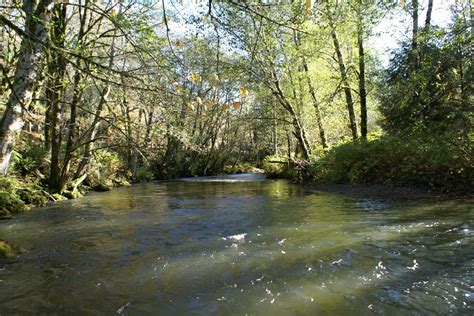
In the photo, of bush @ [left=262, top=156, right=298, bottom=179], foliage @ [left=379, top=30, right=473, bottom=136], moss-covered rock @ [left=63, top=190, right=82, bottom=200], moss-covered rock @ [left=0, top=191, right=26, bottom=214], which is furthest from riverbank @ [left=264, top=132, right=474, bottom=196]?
A: moss-covered rock @ [left=0, top=191, right=26, bottom=214]

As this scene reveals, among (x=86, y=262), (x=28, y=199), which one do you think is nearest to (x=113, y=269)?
(x=86, y=262)

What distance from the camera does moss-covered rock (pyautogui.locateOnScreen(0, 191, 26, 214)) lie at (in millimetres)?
9480

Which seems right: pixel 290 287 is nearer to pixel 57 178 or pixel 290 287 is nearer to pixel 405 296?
pixel 405 296

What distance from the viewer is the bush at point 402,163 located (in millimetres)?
9922

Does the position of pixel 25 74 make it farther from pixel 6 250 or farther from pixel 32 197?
pixel 32 197

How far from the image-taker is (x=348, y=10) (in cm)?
1303

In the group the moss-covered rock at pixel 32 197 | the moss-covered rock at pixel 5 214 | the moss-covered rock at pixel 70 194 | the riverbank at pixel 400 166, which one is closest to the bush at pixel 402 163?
the riverbank at pixel 400 166

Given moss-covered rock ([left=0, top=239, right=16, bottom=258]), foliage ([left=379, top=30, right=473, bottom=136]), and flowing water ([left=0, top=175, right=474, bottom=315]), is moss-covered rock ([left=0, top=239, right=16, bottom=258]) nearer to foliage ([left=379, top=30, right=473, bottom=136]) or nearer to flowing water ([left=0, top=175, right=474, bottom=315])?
flowing water ([left=0, top=175, right=474, bottom=315])

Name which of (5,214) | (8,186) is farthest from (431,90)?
(8,186)

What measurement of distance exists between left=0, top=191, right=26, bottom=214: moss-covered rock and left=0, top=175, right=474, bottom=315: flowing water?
5.09 ft

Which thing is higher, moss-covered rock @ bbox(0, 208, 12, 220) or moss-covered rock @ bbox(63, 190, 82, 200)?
moss-covered rock @ bbox(63, 190, 82, 200)

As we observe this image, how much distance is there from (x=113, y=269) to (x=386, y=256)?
3664mm

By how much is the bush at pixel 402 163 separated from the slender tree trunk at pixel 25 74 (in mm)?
10257

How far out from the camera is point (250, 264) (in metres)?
4.58
